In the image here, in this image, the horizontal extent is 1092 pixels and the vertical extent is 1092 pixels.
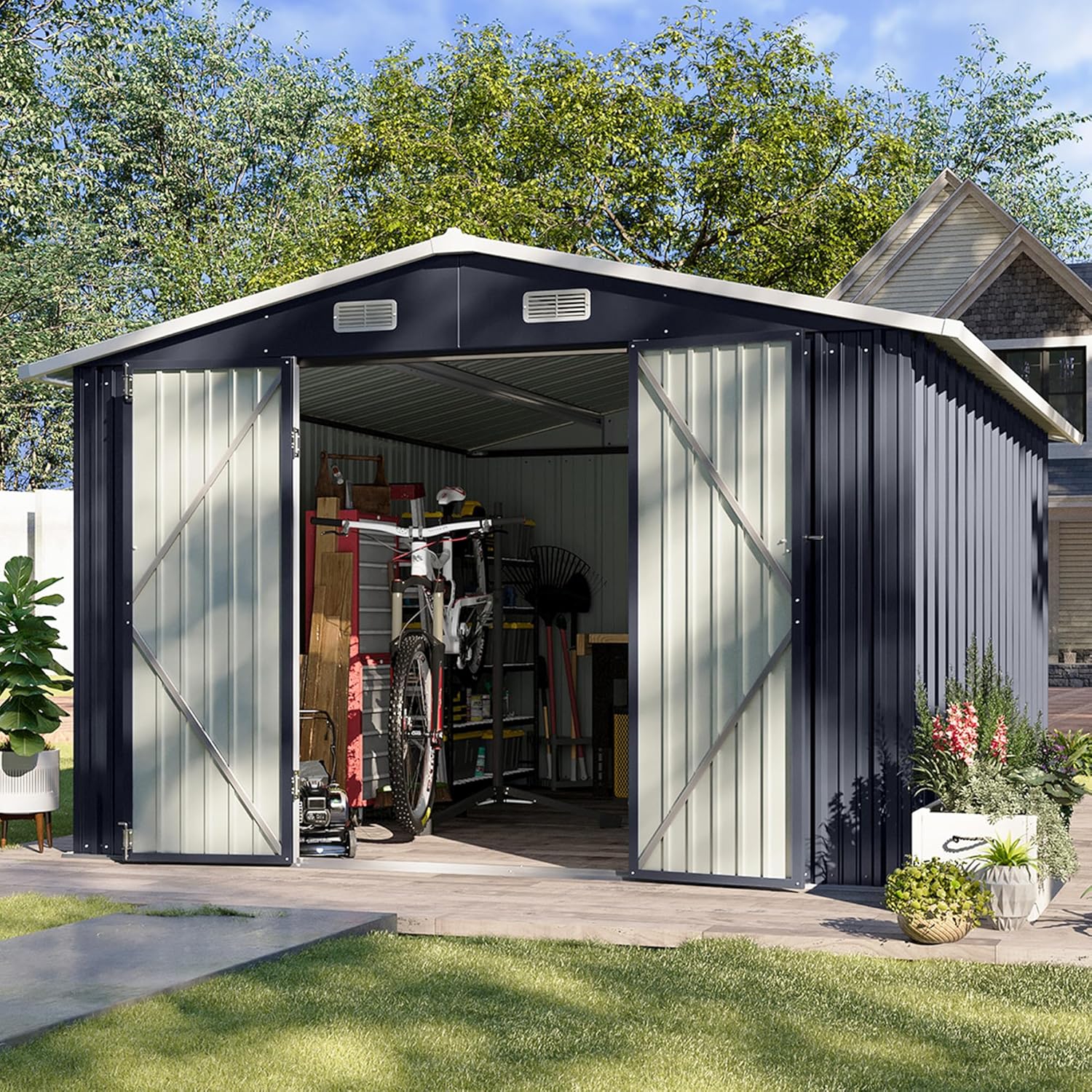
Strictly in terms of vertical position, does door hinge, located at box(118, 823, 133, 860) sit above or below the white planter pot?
below

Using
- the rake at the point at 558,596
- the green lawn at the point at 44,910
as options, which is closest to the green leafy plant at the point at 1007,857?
the green lawn at the point at 44,910

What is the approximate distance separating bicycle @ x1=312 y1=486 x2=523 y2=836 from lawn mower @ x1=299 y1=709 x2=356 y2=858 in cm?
42

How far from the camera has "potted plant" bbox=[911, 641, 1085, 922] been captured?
666cm

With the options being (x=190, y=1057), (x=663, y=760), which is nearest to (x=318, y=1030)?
(x=190, y=1057)

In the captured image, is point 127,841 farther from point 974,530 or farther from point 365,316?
point 974,530

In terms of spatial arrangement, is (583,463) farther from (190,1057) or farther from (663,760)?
(190,1057)

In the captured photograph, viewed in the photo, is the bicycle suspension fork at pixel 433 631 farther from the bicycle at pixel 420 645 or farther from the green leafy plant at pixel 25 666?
the green leafy plant at pixel 25 666

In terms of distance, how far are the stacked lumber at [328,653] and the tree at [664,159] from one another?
42.4 ft

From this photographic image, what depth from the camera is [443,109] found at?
2584cm

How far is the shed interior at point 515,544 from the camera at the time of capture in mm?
9305

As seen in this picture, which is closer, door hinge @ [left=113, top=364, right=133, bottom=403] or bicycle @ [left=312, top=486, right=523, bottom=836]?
door hinge @ [left=113, top=364, right=133, bottom=403]

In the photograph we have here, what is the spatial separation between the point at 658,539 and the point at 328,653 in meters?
2.67

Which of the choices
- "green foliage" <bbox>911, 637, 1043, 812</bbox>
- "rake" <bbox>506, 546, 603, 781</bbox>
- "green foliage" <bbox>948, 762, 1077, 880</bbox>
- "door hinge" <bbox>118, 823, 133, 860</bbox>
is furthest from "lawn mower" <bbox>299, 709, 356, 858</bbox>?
"rake" <bbox>506, 546, 603, 781</bbox>

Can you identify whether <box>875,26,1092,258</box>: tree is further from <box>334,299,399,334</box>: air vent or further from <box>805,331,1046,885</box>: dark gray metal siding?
<box>805,331,1046,885</box>: dark gray metal siding
